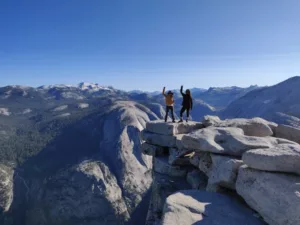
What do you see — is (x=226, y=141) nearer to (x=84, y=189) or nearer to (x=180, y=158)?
(x=180, y=158)

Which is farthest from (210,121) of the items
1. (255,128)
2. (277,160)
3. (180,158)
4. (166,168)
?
(277,160)

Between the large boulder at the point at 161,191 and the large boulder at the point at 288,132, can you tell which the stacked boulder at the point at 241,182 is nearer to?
the large boulder at the point at 288,132

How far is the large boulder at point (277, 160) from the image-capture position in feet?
33.4

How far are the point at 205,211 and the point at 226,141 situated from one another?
5.31 meters

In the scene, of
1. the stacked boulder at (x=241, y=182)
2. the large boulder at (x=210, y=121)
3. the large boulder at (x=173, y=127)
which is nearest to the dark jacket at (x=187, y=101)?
the large boulder at (x=173, y=127)

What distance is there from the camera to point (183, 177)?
19.1m

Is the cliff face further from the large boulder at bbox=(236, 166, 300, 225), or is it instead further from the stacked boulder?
the large boulder at bbox=(236, 166, 300, 225)

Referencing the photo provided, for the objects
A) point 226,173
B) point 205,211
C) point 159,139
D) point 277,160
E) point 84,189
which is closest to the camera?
point 277,160

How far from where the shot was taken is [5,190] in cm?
15638

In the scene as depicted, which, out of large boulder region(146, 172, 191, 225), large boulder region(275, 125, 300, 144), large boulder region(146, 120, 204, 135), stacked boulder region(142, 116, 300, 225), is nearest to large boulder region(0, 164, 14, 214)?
large boulder region(146, 172, 191, 225)

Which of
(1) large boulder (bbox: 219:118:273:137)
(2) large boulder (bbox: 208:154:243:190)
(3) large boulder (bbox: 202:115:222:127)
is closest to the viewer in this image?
(2) large boulder (bbox: 208:154:243:190)

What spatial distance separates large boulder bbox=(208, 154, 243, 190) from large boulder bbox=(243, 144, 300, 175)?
1.09 metres

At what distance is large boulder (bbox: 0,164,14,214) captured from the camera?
493ft

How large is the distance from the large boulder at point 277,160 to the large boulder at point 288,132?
293 inches
